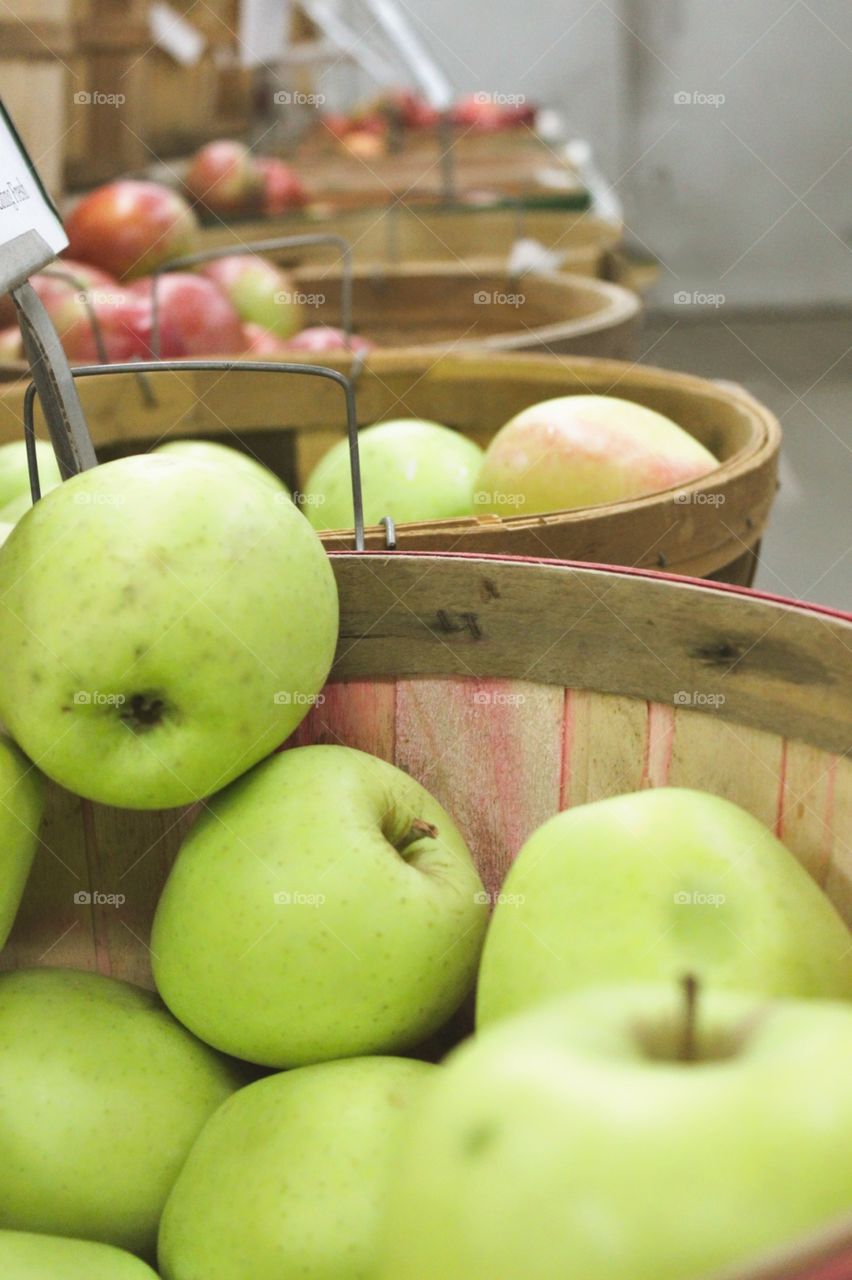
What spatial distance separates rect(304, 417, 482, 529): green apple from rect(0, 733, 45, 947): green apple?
66cm

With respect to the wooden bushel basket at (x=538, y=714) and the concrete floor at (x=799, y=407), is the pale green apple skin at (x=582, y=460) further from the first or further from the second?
the concrete floor at (x=799, y=407)

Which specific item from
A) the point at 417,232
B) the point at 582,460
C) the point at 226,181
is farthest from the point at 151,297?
the point at 226,181

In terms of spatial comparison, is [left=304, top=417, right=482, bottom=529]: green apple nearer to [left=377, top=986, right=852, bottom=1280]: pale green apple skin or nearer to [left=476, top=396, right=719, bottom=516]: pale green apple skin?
[left=476, top=396, right=719, bottom=516]: pale green apple skin

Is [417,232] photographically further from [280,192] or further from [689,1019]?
[689,1019]

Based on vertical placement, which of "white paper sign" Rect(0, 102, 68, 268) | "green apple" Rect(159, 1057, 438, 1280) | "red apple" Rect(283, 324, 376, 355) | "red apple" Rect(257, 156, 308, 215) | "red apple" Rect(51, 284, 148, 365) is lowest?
"green apple" Rect(159, 1057, 438, 1280)

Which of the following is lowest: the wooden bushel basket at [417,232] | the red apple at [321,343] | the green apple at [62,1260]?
the green apple at [62,1260]

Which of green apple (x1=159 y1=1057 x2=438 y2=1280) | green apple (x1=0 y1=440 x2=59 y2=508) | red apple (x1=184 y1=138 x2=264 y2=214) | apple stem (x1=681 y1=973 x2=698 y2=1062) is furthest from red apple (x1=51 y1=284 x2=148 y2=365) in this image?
apple stem (x1=681 y1=973 x2=698 y2=1062)

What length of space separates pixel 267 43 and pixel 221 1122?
419 centimetres

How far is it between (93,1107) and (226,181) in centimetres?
381

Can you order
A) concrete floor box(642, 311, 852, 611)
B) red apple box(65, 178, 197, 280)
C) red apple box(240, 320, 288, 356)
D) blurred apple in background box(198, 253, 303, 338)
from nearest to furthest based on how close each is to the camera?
red apple box(240, 320, 288, 356) < blurred apple in background box(198, 253, 303, 338) < red apple box(65, 178, 197, 280) < concrete floor box(642, 311, 852, 611)

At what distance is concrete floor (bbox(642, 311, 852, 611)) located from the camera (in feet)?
11.9

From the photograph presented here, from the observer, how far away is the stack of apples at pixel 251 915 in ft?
2.44

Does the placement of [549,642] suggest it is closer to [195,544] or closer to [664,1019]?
[195,544]

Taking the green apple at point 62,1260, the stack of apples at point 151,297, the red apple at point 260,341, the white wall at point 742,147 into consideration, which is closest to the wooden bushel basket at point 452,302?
the stack of apples at point 151,297
